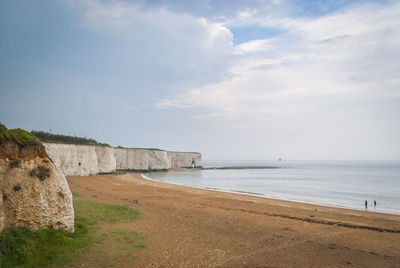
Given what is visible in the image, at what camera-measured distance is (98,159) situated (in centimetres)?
4312

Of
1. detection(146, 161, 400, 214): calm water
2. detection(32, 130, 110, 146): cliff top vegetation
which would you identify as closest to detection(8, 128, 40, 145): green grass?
detection(146, 161, 400, 214): calm water

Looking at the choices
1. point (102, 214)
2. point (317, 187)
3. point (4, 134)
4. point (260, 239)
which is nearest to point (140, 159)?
point (317, 187)

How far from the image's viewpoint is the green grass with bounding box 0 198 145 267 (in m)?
6.36

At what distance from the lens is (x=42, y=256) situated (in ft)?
22.1

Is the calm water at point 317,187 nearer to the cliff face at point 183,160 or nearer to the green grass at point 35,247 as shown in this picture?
the green grass at point 35,247

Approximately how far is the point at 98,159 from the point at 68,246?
125 ft

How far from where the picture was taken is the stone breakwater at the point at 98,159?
3359cm

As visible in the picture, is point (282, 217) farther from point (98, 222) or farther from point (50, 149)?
point (50, 149)

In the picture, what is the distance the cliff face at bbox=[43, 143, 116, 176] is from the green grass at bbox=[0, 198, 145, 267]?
1014 inches

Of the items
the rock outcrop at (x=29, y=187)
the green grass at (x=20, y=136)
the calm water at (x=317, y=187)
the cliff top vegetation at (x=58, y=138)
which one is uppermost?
the cliff top vegetation at (x=58, y=138)

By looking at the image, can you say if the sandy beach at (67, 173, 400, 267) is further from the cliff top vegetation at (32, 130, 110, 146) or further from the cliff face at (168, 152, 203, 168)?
the cliff face at (168, 152, 203, 168)

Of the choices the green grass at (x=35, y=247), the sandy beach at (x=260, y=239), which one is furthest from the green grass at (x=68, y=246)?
the sandy beach at (x=260, y=239)

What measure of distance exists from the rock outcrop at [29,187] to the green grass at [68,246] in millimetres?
320

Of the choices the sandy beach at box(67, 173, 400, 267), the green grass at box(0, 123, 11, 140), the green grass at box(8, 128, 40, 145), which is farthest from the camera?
the sandy beach at box(67, 173, 400, 267)
